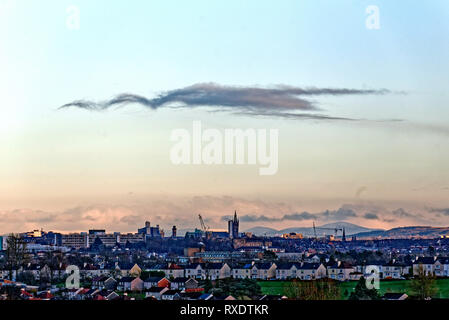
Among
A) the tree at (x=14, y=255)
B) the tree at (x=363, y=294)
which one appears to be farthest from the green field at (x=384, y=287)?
the tree at (x=14, y=255)

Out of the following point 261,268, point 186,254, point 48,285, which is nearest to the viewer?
point 48,285

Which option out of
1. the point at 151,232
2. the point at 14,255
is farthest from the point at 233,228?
the point at 14,255

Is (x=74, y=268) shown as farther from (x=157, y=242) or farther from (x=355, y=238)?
(x=355, y=238)

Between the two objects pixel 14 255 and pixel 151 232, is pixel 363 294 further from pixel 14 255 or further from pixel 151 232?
pixel 151 232

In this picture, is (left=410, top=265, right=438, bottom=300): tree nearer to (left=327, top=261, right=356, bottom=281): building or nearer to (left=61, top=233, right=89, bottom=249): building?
(left=327, top=261, right=356, bottom=281): building
